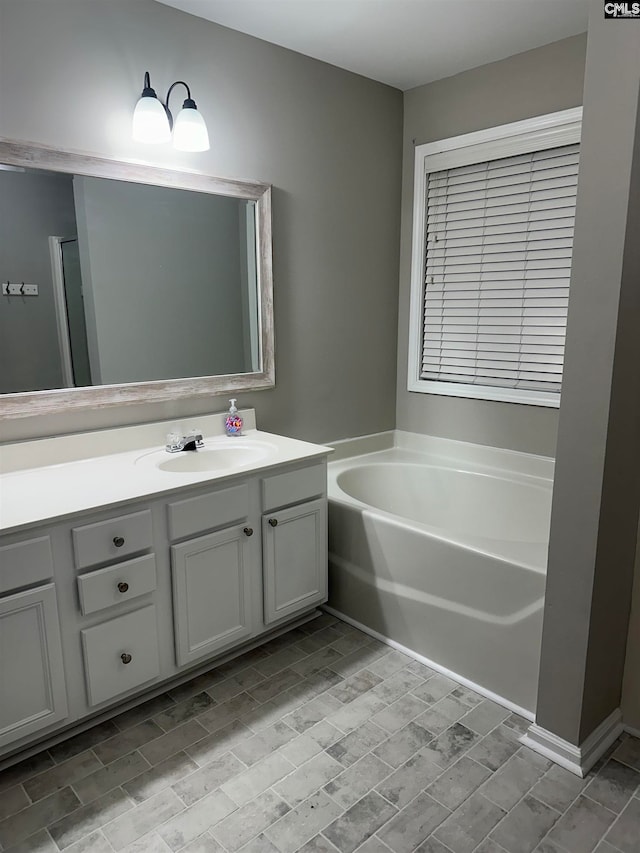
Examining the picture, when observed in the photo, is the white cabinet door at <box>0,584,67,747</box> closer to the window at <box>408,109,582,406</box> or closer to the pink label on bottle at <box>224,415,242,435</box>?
the pink label on bottle at <box>224,415,242,435</box>

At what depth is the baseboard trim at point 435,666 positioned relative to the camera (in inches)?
79.2

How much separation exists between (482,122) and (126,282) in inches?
70.9

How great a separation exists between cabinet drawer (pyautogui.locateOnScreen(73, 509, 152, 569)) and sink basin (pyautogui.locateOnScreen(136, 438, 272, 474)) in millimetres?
392

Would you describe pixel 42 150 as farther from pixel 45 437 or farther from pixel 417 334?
pixel 417 334

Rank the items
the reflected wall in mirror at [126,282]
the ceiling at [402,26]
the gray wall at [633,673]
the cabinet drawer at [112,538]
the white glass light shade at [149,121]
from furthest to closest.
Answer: the ceiling at [402,26], the white glass light shade at [149,121], the reflected wall in mirror at [126,282], the gray wall at [633,673], the cabinet drawer at [112,538]

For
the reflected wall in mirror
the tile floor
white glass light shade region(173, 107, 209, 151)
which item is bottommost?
the tile floor

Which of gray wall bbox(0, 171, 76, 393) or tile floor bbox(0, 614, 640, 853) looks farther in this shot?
gray wall bbox(0, 171, 76, 393)

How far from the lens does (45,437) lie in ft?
6.91

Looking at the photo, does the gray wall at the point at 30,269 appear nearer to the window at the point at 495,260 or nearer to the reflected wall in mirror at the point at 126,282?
the reflected wall in mirror at the point at 126,282

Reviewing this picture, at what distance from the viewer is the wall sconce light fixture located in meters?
2.11

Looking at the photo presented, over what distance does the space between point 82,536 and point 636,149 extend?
1.76 metres

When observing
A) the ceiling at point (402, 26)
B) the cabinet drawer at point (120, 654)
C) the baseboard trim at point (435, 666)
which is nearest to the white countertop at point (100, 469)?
the cabinet drawer at point (120, 654)

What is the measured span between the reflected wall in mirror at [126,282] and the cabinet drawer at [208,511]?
1.85 feet

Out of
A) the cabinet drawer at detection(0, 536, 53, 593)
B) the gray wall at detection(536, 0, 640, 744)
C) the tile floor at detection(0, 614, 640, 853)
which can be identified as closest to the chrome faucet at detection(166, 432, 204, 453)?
the cabinet drawer at detection(0, 536, 53, 593)
